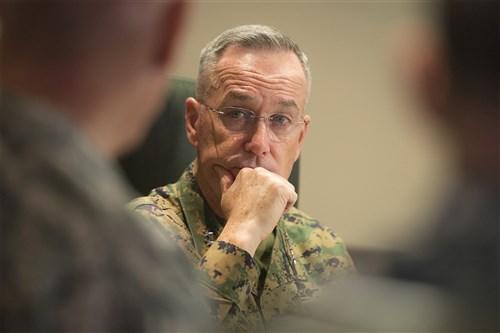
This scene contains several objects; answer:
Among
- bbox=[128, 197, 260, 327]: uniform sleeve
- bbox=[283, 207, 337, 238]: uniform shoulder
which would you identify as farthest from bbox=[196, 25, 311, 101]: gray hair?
bbox=[128, 197, 260, 327]: uniform sleeve

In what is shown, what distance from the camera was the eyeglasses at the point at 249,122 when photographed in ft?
4.90

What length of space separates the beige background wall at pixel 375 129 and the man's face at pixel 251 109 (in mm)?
126

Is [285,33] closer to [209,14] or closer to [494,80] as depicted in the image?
[209,14]

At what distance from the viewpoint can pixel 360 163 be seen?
923 millimetres

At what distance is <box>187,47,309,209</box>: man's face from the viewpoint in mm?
1483

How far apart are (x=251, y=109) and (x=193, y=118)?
0.52ft

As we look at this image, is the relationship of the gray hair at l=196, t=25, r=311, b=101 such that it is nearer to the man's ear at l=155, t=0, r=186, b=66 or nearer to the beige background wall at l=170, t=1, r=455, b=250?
the beige background wall at l=170, t=1, r=455, b=250

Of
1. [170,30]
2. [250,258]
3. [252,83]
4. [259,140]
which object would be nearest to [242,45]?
[252,83]

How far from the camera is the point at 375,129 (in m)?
0.66

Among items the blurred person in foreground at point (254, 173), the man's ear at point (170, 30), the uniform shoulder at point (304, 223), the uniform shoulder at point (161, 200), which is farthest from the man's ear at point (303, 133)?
the man's ear at point (170, 30)

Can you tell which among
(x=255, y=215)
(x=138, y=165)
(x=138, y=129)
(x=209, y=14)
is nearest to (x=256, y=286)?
(x=255, y=215)

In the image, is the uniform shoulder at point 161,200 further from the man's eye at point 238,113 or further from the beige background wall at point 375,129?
the beige background wall at point 375,129

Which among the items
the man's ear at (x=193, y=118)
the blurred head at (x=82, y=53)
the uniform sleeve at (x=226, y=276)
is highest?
the blurred head at (x=82, y=53)

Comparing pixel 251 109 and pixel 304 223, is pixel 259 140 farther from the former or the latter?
pixel 304 223
